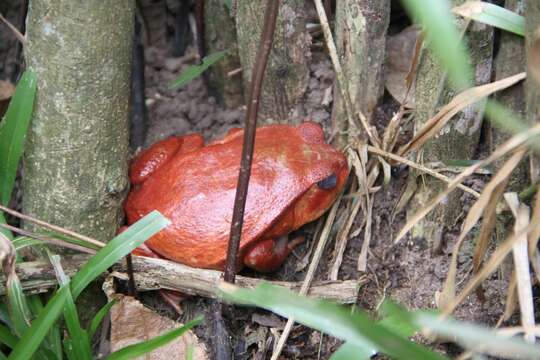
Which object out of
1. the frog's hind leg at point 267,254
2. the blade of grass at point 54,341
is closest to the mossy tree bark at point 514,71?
the frog's hind leg at point 267,254

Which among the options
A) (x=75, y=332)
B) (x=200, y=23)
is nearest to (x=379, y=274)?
(x=75, y=332)

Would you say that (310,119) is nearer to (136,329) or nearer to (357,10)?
(357,10)

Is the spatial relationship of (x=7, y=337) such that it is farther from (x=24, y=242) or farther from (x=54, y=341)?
(x=24, y=242)


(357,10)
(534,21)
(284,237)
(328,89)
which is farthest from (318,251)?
(534,21)

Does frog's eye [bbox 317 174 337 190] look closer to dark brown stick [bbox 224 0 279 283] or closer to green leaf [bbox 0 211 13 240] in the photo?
dark brown stick [bbox 224 0 279 283]

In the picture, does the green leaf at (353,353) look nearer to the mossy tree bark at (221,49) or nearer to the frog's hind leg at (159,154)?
the frog's hind leg at (159,154)
